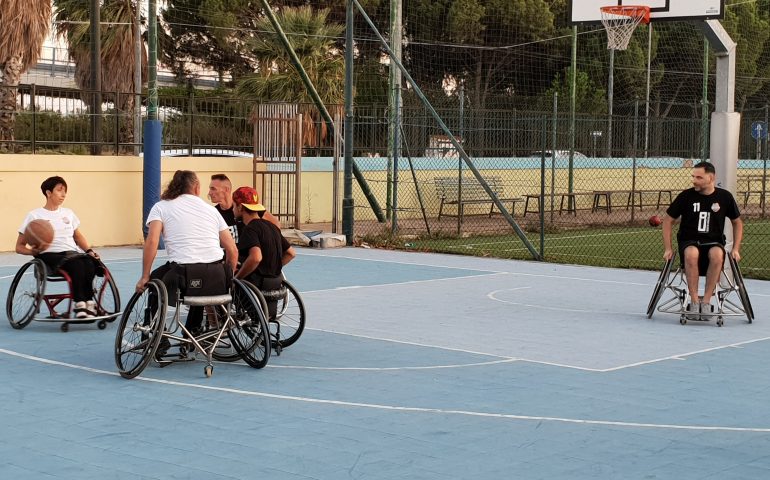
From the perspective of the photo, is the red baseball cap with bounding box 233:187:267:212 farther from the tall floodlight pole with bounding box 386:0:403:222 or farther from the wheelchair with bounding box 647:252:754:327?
the tall floodlight pole with bounding box 386:0:403:222

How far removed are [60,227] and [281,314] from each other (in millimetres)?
2526

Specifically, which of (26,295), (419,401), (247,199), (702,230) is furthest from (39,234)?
(702,230)

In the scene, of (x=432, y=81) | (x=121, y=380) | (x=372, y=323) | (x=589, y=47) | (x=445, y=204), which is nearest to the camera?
(x=121, y=380)

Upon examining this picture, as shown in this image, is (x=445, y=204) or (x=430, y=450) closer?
(x=430, y=450)

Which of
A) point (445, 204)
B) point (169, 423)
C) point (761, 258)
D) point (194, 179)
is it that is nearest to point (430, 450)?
point (169, 423)

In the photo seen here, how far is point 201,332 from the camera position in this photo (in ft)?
31.8

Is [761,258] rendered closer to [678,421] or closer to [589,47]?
[678,421]

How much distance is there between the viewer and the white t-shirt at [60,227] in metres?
11.5

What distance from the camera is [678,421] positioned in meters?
7.87

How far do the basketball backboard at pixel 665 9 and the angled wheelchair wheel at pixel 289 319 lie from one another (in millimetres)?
6188

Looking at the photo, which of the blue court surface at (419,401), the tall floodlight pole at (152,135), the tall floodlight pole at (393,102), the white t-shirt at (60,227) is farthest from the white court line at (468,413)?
the tall floodlight pole at (393,102)

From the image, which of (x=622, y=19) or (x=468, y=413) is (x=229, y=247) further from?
(x=622, y=19)

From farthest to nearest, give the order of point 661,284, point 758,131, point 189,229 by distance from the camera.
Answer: point 758,131 → point 661,284 → point 189,229

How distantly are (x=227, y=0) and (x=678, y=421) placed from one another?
1537 inches
